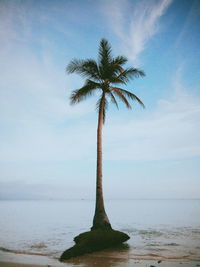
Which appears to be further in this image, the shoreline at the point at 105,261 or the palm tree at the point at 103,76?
the palm tree at the point at 103,76

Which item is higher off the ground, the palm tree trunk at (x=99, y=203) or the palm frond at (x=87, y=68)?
the palm frond at (x=87, y=68)

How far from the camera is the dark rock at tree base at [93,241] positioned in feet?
37.0

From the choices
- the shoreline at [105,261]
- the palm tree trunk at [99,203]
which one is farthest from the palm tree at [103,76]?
the shoreline at [105,261]

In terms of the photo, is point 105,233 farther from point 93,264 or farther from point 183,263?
point 183,263

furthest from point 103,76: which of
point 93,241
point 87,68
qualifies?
point 93,241

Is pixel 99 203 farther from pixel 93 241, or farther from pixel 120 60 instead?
pixel 120 60

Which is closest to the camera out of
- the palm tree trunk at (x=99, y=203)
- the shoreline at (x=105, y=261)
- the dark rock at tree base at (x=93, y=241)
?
the shoreline at (x=105, y=261)

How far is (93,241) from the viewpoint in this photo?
1268 cm

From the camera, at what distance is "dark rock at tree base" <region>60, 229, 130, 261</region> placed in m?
11.3

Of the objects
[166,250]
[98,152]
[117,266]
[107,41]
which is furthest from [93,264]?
[107,41]

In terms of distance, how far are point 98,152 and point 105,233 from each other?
5.33m

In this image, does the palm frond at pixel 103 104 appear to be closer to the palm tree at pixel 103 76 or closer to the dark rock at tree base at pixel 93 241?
the palm tree at pixel 103 76

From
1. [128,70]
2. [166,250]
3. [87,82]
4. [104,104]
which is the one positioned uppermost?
[128,70]

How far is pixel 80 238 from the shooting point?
12.9m
